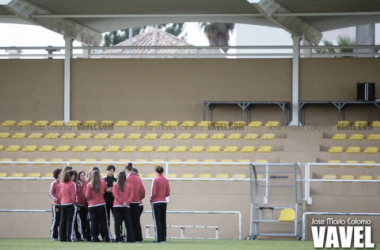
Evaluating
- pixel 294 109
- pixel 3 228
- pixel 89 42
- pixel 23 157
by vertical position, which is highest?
pixel 89 42

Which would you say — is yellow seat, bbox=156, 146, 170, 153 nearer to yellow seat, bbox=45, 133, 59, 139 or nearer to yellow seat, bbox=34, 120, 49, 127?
yellow seat, bbox=45, 133, 59, 139

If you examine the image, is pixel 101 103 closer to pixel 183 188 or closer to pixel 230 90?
pixel 230 90

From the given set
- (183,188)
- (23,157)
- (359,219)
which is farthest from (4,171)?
(359,219)

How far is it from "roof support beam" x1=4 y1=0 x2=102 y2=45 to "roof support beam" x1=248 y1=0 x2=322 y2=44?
7.42 metres

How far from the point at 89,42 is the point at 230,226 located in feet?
43.2

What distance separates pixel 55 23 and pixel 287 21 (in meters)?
8.03

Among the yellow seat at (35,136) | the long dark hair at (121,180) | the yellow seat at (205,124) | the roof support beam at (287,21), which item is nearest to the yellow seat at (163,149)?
the yellow seat at (205,124)

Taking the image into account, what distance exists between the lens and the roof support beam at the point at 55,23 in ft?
85.8

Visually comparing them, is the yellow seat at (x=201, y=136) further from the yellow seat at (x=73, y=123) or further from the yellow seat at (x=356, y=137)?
the yellow seat at (x=73, y=123)

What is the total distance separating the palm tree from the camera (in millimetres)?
61000

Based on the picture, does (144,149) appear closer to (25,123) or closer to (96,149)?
(96,149)

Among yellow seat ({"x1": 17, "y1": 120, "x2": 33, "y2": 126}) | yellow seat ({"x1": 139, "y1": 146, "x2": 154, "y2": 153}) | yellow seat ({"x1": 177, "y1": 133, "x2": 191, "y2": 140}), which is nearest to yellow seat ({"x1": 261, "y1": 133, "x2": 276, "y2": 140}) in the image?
yellow seat ({"x1": 177, "y1": 133, "x2": 191, "y2": 140})

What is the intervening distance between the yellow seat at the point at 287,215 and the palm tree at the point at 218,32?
142ft

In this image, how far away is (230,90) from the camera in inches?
1136
